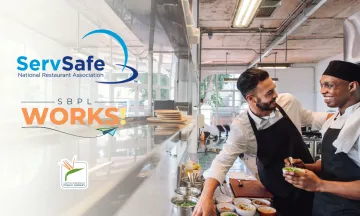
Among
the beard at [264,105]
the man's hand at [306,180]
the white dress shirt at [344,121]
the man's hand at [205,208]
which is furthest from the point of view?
the beard at [264,105]

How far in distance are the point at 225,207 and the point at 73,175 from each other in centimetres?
124

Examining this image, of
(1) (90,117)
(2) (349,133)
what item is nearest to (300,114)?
(2) (349,133)

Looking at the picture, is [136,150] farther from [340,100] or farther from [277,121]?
[340,100]

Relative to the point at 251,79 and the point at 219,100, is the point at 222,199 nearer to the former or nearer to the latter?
the point at 251,79

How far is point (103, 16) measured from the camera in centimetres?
90

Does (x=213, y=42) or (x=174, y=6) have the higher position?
(x=213, y=42)

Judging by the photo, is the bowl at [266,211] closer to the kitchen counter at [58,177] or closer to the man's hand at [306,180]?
the man's hand at [306,180]

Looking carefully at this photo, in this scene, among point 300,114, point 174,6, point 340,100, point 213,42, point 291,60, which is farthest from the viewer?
point 291,60

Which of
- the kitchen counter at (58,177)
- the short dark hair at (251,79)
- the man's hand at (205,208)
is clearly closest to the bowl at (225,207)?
the man's hand at (205,208)

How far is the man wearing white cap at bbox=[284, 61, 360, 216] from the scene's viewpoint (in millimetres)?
1320

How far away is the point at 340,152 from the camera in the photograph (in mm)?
1493

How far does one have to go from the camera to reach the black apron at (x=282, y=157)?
176 centimetres

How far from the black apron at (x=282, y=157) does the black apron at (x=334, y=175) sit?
0.13m

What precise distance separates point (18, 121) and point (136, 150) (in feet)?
1.41
